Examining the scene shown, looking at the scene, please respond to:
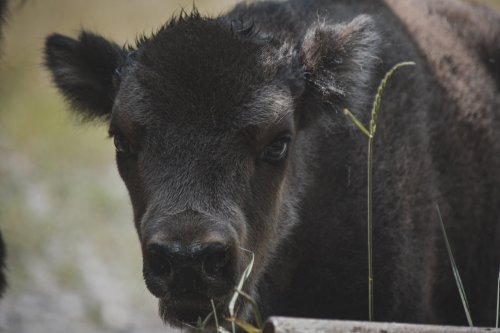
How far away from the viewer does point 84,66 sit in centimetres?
759

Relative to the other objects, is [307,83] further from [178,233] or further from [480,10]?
[480,10]

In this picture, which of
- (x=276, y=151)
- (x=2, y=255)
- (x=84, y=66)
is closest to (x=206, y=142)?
(x=276, y=151)

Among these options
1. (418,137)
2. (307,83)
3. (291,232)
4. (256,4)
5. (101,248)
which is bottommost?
(101,248)

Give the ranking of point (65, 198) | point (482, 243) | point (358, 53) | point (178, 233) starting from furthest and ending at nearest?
point (65, 198) → point (482, 243) → point (358, 53) → point (178, 233)

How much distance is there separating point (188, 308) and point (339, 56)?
2.46 meters

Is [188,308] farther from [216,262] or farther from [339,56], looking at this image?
[339,56]

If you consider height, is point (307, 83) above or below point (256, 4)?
below

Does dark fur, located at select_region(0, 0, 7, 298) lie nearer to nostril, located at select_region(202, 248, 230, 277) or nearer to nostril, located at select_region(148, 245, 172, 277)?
nostril, located at select_region(148, 245, 172, 277)

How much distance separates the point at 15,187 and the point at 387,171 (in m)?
9.64

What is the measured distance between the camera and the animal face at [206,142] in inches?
227

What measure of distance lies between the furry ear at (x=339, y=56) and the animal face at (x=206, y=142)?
2cm

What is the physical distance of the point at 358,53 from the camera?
7254 millimetres

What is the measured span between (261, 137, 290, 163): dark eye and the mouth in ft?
4.09

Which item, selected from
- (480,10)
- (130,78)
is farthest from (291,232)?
(480,10)
